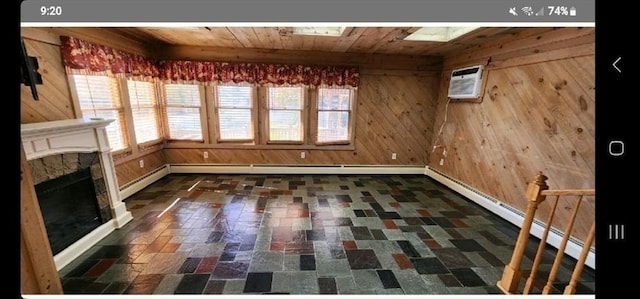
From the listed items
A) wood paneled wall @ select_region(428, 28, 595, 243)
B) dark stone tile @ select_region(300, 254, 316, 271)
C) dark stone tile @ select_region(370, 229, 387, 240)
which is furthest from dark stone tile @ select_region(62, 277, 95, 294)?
wood paneled wall @ select_region(428, 28, 595, 243)

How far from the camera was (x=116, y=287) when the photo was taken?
1550 millimetres

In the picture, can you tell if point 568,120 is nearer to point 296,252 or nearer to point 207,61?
Answer: point 296,252

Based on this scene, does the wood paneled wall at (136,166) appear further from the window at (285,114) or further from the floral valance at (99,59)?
the window at (285,114)

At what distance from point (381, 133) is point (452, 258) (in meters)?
2.46

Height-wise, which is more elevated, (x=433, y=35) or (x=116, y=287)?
(x=433, y=35)

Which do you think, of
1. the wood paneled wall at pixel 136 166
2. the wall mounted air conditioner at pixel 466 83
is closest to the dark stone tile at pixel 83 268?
the wood paneled wall at pixel 136 166

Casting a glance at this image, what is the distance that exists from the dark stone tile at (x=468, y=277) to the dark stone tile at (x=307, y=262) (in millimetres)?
1104

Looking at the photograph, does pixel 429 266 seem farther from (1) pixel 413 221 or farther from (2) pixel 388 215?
(2) pixel 388 215

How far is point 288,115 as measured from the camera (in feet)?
12.7

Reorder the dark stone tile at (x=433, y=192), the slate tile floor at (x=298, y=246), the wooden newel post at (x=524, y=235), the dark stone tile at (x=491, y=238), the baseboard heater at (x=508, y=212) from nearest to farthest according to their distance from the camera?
the wooden newel post at (x=524, y=235) → the slate tile floor at (x=298, y=246) → the baseboard heater at (x=508, y=212) → the dark stone tile at (x=491, y=238) → the dark stone tile at (x=433, y=192)

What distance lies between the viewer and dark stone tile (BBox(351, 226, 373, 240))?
86.6 inches

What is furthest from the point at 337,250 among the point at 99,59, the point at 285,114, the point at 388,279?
the point at 99,59

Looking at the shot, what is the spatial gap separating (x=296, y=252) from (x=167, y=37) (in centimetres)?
324

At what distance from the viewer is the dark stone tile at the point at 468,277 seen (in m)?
1.64
